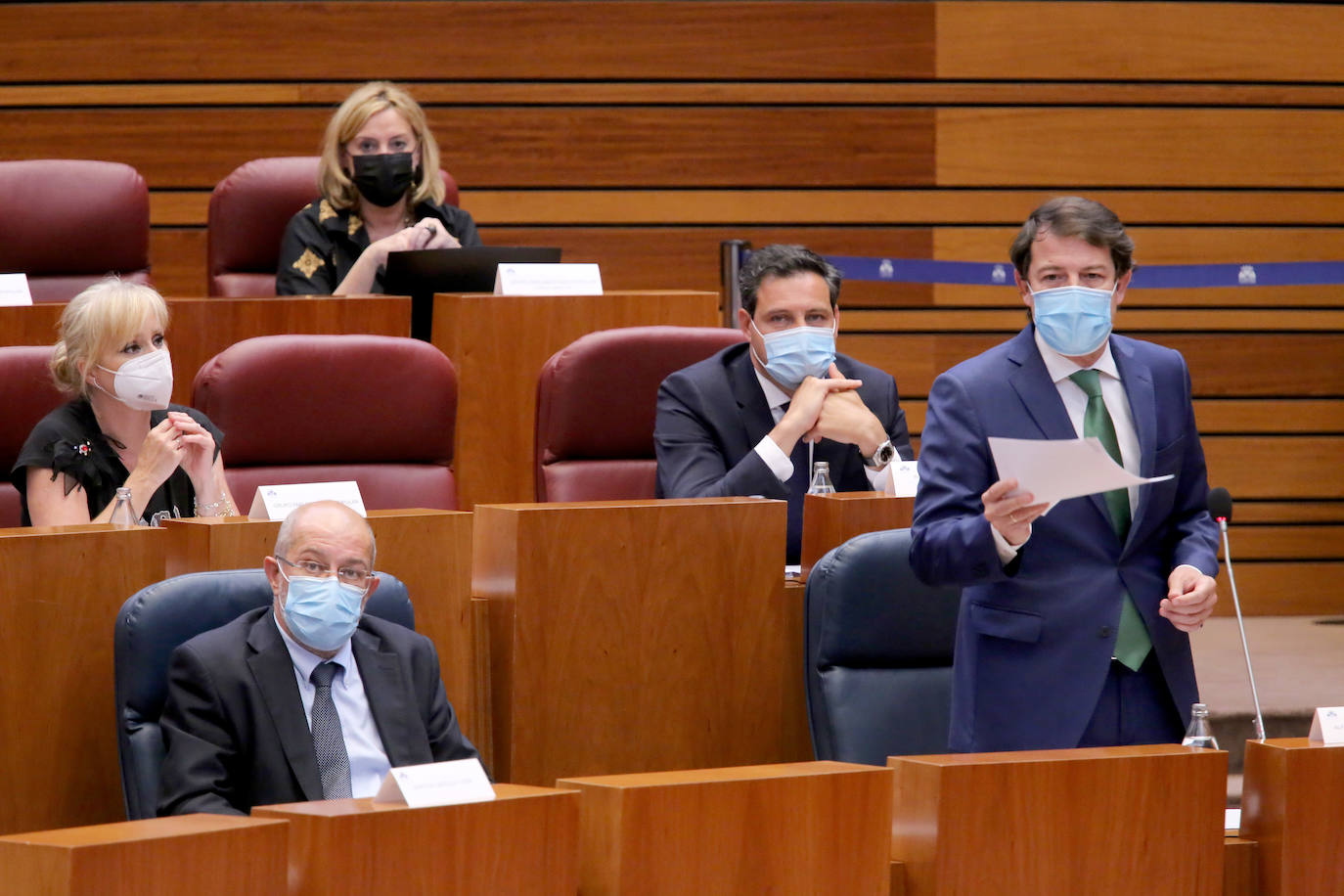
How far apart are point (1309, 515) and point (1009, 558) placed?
345 centimetres

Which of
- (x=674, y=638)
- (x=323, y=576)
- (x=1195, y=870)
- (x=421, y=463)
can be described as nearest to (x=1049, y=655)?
(x=1195, y=870)

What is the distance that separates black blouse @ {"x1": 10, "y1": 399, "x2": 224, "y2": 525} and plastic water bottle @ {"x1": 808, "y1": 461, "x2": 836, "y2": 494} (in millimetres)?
864

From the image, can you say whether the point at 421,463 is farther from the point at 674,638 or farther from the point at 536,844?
the point at 536,844

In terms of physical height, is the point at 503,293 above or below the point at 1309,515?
above

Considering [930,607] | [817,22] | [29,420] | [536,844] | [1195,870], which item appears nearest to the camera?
[536,844]

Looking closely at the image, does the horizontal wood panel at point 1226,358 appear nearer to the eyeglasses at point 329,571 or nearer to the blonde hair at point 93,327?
the blonde hair at point 93,327

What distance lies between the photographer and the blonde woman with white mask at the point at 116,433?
244 cm

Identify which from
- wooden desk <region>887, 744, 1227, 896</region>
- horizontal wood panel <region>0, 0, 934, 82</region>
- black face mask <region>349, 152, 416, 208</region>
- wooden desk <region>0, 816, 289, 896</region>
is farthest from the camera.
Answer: horizontal wood panel <region>0, 0, 934, 82</region>

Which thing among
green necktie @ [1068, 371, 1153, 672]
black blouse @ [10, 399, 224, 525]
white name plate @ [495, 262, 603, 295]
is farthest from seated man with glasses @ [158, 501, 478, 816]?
white name plate @ [495, 262, 603, 295]

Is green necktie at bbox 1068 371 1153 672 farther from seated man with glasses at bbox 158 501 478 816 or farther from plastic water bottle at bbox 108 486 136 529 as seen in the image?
plastic water bottle at bbox 108 486 136 529

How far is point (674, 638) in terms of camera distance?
2.29 meters

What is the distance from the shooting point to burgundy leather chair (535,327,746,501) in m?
2.93

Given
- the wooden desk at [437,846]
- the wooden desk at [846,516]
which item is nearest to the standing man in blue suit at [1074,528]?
the wooden desk at [846,516]

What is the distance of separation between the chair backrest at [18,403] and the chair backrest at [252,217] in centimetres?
121
